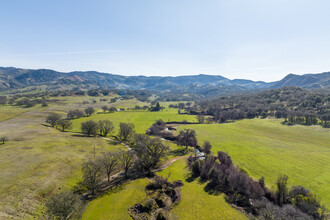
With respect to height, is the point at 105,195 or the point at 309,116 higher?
the point at 309,116

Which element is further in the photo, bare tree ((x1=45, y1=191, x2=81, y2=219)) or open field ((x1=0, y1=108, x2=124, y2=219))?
open field ((x1=0, y1=108, x2=124, y2=219))

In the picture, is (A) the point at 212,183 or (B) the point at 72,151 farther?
(B) the point at 72,151

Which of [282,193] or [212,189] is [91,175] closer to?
[212,189]

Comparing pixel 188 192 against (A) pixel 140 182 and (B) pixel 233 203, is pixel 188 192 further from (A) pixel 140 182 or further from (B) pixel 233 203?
(A) pixel 140 182

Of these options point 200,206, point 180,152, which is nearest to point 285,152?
point 180,152

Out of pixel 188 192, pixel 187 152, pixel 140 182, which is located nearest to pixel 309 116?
pixel 187 152

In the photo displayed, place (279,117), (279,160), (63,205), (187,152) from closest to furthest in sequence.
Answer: (63,205)
(279,160)
(187,152)
(279,117)

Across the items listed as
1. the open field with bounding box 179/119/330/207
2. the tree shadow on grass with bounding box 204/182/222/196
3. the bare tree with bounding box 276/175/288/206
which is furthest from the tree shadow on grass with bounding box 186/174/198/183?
the bare tree with bounding box 276/175/288/206

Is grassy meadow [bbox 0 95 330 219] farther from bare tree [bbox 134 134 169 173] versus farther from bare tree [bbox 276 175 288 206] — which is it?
bare tree [bbox 276 175 288 206]
